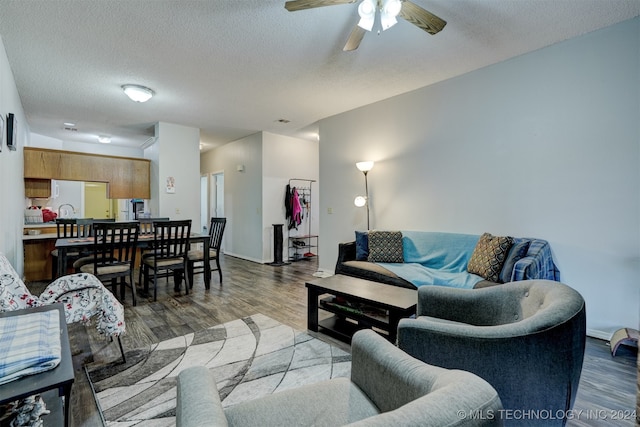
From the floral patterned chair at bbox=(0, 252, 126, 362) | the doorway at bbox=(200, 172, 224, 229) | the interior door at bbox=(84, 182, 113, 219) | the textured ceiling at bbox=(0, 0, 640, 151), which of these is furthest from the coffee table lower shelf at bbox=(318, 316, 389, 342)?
the interior door at bbox=(84, 182, 113, 219)

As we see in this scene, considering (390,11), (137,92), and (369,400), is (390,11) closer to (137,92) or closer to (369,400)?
(369,400)

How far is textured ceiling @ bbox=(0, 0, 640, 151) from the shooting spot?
2279mm

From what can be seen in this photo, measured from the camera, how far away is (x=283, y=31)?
2.54m

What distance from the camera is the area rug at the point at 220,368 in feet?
5.55

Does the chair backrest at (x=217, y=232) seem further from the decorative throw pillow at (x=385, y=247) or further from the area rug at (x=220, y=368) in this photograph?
the decorative throw pillow at (x=385, y=247)

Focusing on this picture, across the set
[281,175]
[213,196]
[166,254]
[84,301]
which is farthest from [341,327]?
[213,196]

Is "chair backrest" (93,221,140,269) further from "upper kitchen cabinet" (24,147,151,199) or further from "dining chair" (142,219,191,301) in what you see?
→ "upper kitchen cabinet" (24,147,151,199)

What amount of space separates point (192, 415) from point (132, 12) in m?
2.78

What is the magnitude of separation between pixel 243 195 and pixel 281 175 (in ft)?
3.16

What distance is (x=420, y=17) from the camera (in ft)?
6.74

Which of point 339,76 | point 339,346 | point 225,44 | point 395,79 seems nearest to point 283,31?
point 225,44

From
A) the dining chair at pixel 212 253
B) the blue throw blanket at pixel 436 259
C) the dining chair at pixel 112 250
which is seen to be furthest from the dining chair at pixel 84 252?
the blue throw blanket at pixel 436 259

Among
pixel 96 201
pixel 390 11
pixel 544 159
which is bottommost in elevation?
pixel 96 201

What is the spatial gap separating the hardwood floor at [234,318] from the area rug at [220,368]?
0.36ft
